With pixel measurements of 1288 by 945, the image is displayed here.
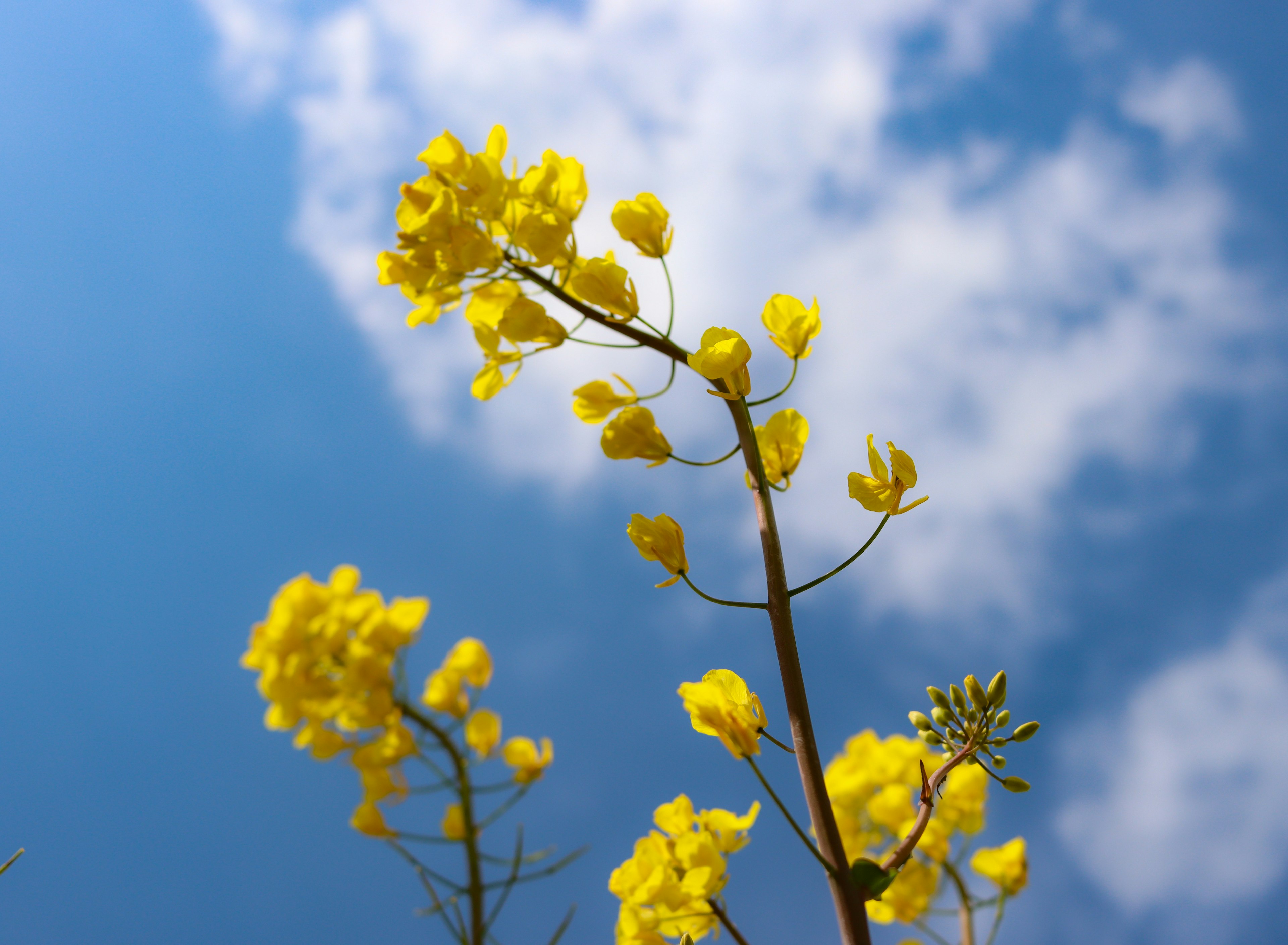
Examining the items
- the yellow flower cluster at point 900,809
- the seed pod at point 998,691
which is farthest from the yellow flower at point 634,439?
the yellow flower cluster at point 900,809

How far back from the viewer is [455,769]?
201 cm

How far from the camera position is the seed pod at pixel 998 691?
862 millimetres

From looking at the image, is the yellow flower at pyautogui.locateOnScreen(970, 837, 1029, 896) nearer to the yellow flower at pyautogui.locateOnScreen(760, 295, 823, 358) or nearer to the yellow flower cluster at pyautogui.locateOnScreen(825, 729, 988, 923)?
the yellow flower cluster at pyautogui.locateOnScreen(825, 729, 988, 923)

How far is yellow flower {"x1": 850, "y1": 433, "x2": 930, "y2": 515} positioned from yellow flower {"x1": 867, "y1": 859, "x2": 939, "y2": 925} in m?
1.00

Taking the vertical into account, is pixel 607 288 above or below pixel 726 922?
above

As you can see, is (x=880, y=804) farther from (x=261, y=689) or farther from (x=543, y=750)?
(x=261, y=689)

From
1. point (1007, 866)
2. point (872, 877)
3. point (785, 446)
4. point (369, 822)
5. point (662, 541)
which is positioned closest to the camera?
point (872, 877)

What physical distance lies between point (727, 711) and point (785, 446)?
15.3 inches

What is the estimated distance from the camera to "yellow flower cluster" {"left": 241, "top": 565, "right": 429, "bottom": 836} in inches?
80.4

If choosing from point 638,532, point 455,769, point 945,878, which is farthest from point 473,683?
point 638,532

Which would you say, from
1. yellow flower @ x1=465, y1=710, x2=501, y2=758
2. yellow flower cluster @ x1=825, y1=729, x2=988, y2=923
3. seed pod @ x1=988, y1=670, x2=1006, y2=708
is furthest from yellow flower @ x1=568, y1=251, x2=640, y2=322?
yellow flower @ x1=465, y1=710, x2=501, y2=758

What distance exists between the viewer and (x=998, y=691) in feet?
2.85

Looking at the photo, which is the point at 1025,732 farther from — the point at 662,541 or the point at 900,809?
the point at 900,809

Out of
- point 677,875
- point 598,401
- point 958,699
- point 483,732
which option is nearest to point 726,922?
point 677,875
